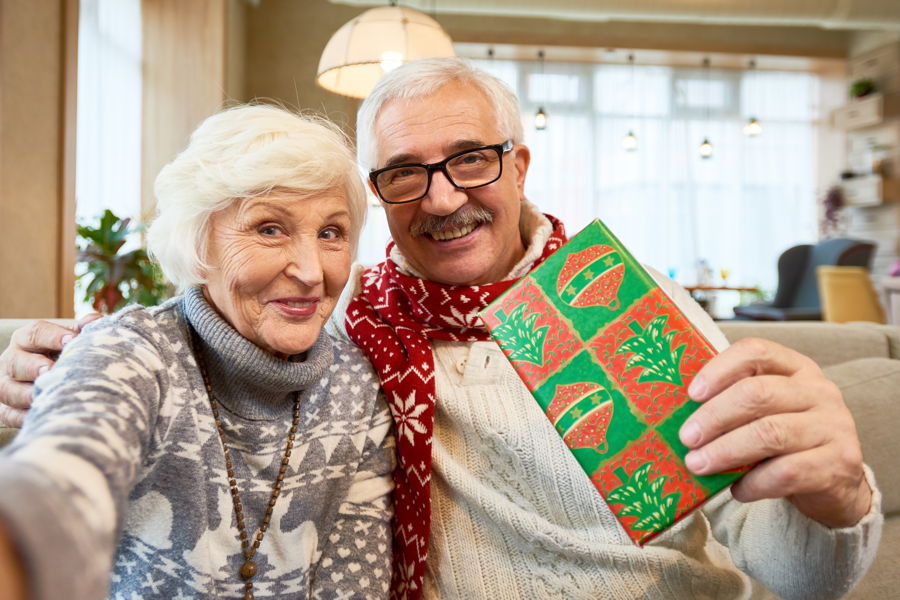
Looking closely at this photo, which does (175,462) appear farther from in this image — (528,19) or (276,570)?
(528,19)

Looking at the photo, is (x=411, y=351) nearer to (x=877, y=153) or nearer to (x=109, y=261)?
Answer: (x=109, y=261)

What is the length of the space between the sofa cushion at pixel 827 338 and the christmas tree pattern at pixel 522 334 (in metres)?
1.10

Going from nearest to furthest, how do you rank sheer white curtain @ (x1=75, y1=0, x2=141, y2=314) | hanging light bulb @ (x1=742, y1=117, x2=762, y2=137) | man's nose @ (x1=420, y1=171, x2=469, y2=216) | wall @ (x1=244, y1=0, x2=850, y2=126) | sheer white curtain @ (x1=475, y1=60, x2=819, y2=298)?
man's nose @ (x1=420, y1=171, x2=469, y2=216) → sheer white curtain @ (x1=75, y1=0, x2=141, y2=314) → wall @ (x1=244, y1=0, x2=850, y2=126) → hanging light bulb @ (x1=742, y1=117, x2=762, y2=137) → sheer white curtain @ (x1=475, y1=60, x2=819, y2=298)

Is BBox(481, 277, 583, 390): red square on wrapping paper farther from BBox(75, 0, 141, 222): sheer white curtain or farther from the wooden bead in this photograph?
BBox(75, 0, 141, 222): sheer white curtain

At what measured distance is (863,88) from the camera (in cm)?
813

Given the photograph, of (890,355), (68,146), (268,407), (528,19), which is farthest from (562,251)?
(528,19)

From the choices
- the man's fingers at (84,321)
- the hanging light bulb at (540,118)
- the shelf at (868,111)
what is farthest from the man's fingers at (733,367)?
the shelf at (868,111)

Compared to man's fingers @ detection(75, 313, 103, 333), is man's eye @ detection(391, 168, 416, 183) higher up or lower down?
higher up

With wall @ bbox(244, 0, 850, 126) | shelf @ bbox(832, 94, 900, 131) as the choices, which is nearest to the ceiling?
wall @ bbox(244, 0, 850, 126)

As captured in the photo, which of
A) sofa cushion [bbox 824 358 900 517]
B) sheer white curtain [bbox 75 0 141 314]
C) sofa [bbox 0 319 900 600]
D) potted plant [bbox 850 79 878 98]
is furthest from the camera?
potted plant [bbox 850 79 878 98]

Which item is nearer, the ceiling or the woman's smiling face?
the woman's smiling face

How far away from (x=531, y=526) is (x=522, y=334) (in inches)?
19.0

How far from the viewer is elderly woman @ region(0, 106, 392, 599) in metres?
0.91

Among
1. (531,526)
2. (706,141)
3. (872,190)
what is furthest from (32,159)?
(872,190)
